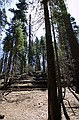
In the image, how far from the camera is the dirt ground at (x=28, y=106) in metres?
11.9

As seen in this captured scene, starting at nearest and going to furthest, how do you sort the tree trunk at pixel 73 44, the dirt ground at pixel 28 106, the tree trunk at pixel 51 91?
the tree trunk at pixel 51 91 → the dirt ground at pixel 28 106 → the tree trunk at pixel 73 44

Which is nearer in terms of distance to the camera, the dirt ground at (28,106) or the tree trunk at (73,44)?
the dirt ground at (28,106)

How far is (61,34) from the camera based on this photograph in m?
17.6

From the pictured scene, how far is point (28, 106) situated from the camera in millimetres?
14258

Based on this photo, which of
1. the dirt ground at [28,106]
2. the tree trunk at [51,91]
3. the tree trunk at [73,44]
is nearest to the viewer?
the tree trunk at [51,91]

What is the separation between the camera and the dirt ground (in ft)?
38.9

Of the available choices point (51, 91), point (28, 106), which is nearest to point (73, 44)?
point (28, 106)

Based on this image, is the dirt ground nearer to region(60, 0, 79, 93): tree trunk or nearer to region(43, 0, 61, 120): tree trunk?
region(43, 0, 61, 120): tree trunk

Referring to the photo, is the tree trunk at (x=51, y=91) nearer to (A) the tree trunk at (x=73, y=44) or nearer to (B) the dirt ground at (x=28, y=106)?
(B) the dirt ground at (x=28, y=106)

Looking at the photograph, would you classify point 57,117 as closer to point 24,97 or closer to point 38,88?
point 24,97

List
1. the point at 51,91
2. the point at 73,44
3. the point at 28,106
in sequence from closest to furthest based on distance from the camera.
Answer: the point at 51,91
the point at 28,106
the point at 73,44

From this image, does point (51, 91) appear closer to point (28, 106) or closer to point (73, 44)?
point (28, 106)

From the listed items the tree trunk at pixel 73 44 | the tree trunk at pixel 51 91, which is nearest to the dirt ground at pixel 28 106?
the tree trunk at pixel 51 91

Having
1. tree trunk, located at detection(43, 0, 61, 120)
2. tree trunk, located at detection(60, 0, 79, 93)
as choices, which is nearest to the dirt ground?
tree trunk, located at detection(43, 0, 61, 120)
